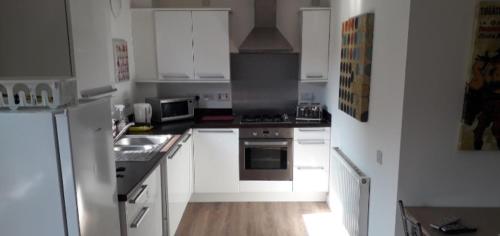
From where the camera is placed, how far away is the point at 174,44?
3953 mm

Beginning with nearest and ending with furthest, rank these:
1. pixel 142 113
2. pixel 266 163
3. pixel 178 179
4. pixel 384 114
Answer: pixel 384 114
pixel 178 179
pixel 142 113
pixel 266 163

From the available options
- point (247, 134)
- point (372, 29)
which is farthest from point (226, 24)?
point (372, 29)

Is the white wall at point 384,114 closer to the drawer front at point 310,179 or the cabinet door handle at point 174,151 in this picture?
the drawer front at point 310,179

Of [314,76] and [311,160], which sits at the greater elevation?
[314,76]

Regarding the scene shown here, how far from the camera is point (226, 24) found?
3.93 metres

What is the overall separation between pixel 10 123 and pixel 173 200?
6.18 feet

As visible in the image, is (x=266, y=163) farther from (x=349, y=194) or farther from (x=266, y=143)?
(x=349, y=194)

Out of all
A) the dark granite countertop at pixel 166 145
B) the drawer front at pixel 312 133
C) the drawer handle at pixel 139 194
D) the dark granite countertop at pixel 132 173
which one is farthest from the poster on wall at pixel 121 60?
the drawer front at pixel 312 133

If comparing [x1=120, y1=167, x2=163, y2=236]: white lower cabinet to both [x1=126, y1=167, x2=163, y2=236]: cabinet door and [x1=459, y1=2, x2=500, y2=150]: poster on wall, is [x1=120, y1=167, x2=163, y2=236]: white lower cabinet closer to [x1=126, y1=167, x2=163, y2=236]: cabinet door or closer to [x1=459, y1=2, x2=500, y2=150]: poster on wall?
[x1=126, y1=167, x2=163, y2=236]: cabinet door

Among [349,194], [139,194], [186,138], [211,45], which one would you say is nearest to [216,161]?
[186,138]

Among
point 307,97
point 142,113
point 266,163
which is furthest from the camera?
point 307,97

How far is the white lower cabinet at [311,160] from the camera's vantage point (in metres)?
3.87

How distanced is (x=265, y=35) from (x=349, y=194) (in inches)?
79.2

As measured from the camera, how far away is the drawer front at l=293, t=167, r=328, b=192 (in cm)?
392
